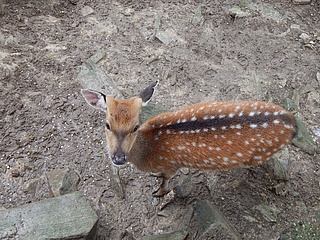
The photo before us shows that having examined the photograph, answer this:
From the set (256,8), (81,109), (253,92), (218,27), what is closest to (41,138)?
(81,109)

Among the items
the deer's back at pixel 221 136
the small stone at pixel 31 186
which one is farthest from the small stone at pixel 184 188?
the small stone at pixel 31 186

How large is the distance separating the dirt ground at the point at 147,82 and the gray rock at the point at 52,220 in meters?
0.37

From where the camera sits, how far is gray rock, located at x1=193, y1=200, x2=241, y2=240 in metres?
3.94

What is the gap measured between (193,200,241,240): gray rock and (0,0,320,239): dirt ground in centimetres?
24

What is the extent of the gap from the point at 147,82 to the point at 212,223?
235 cm

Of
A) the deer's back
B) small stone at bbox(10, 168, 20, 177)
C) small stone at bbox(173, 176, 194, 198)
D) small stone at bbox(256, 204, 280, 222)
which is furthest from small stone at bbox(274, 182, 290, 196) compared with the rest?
small stone at bbox(10, 168, 20, 177)

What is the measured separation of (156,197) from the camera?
4562 mm

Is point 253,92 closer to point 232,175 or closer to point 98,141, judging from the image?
point 232,175

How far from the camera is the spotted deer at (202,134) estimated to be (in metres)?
3.99

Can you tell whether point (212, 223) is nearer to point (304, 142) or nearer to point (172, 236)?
point (172, 236)

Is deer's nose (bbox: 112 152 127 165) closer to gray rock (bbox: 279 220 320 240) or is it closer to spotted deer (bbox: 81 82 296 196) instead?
spotted deer (bbox: 81 82 296 196)

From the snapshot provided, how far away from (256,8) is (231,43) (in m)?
0.96

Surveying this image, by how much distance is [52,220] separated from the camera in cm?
396

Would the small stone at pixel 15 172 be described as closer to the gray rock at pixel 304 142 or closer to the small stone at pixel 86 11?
the small stone at pixel 86 11
